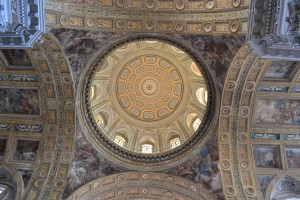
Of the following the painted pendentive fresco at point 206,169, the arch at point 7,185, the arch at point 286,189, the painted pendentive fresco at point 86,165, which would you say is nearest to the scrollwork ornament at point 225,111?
the painted pendentive fresco at point 206,169

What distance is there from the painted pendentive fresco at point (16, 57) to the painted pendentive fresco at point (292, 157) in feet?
48.6

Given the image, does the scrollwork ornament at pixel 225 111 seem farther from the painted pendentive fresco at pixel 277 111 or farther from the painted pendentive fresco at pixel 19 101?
the painted pendentive fresco at pixel 19 101

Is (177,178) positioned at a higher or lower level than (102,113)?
lower

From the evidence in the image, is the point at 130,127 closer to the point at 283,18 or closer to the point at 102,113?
the point at 102,113

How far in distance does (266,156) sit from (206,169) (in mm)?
3456

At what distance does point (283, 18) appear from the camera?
919cm

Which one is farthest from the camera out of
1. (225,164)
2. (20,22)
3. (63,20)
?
(225,164)

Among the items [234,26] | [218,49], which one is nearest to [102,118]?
[218,49]

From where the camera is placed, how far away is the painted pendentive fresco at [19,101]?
17.7 m

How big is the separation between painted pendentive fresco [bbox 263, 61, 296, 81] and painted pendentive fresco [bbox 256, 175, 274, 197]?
210 inches

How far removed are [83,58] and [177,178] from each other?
855 centimetres

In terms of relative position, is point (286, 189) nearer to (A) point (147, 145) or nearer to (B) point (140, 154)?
(B) point (140, 154)

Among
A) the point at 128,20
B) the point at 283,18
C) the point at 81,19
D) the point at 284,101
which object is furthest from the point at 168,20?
the point at 284,101

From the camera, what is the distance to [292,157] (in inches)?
697
